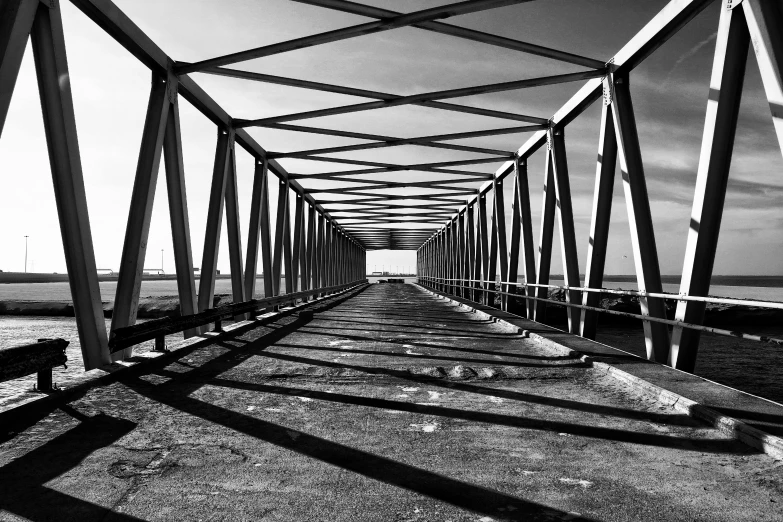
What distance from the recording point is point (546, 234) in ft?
40.8

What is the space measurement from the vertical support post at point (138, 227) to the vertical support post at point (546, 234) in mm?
7460

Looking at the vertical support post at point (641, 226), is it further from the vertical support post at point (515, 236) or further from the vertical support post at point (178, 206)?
the vertical support post at point (515, 236)

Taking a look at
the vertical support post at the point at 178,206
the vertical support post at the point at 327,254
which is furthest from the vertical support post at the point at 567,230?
the vertical support post at the point at 327,254

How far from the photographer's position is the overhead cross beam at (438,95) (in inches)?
369

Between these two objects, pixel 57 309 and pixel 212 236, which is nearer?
pixel 212 236

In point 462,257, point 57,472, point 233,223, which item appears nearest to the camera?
point 57,472

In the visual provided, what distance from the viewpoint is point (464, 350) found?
7.87 meters

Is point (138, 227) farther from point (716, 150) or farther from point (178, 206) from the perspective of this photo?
point (716, 150)

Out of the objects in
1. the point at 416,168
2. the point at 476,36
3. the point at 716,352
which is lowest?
the point at 716,352

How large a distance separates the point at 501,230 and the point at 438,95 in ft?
27.6

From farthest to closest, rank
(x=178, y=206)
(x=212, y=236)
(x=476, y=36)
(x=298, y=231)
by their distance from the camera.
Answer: (x=298, y=231)
(x=212, y=236)
(x=476, y=36)
(x=178, y=206)

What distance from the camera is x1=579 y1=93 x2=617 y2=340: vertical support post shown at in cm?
Answer: 838

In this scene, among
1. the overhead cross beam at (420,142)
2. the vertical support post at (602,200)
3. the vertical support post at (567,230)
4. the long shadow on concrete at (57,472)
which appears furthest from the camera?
the overhead cross beam at (420,142)

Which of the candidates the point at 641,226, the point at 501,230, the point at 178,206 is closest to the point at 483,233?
the point at 501,230
